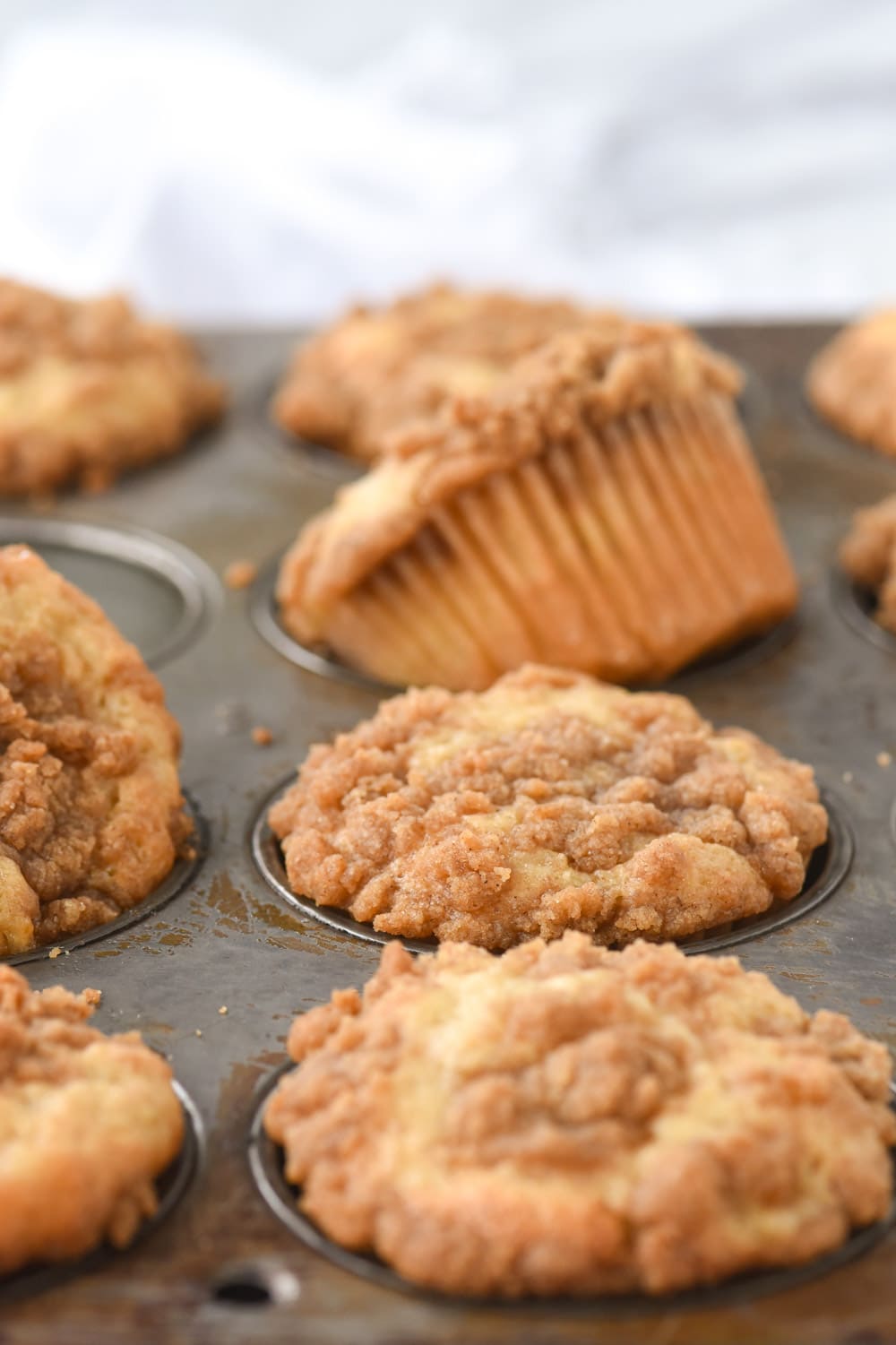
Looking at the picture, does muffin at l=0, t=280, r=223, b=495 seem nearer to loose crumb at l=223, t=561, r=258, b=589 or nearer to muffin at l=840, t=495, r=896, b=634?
loose crumb at l=223, t=561, r=258, b=589

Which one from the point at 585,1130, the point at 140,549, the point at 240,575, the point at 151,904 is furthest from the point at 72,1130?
the point at 140,549

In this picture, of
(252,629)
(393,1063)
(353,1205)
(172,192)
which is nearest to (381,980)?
(393,1063)

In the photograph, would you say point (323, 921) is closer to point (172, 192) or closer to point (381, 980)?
point (381, 980)

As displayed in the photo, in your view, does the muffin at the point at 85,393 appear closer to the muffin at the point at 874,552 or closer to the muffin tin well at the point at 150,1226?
the muffin at the point at 874,552

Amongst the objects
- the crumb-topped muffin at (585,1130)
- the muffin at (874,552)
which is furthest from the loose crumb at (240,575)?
the crumb-topped muffin at (585,1130)

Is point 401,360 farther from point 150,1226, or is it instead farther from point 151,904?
point 150,1226

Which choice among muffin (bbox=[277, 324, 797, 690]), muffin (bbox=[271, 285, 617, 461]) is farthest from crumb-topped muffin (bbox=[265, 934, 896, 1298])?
muffin (bbox=[271, 285, 617, 461])
